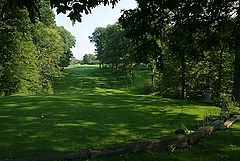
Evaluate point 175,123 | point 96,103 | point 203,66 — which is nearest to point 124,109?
point 96,103

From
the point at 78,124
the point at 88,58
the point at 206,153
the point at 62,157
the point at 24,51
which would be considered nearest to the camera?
the point at 62,157

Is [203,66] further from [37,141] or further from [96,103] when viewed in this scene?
[37,141]

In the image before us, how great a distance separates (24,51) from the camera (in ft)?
144

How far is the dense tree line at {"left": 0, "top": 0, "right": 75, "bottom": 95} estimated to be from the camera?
1171 inches

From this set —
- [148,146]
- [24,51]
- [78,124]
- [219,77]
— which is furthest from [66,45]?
[148,146]

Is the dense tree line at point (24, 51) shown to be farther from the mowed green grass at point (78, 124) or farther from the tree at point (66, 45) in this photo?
the tree at point (66, 45)

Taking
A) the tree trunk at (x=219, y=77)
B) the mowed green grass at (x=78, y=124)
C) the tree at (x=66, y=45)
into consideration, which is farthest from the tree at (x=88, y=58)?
the mowed green grass at (x=78, y=124)

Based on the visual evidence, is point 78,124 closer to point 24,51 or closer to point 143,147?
point 143,147

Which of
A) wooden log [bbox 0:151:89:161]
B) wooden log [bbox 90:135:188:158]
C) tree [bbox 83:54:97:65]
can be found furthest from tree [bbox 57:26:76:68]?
wooden log [bbox 0:151:89:161]

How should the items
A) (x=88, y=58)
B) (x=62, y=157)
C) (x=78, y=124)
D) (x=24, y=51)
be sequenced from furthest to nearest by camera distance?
1. (x=88, y=58)
2. (x=24, y=51)
3. (x=78, y=124)
4. (x=62, y=157)

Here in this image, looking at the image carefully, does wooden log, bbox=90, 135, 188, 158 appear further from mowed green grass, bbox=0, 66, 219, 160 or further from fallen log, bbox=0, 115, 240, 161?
mowed green grass, bbox=0, 66, 219, 160

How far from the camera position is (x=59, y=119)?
17125 millimetres

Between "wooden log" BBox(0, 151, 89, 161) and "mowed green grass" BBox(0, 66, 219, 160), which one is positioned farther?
"mowed green grass" BBox(0, 66, 219, 160)

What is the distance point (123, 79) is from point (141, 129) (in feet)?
219
